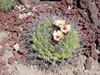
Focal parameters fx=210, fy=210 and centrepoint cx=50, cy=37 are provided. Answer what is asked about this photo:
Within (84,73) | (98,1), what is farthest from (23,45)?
(98,1)

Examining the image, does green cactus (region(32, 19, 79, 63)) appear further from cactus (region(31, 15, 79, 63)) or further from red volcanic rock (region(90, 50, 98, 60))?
red volcanic rock (region(90, 50, 98, 60))

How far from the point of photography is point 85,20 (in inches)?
179

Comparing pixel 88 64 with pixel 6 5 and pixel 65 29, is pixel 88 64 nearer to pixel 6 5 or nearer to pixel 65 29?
pixel 65 29

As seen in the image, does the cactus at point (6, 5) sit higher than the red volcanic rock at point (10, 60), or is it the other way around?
the cactus at point (6, 5)

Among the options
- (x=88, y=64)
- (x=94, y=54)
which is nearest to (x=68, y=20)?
(x=94, y=54)

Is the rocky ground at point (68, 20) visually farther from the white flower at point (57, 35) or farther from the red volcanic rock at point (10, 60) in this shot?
the white flower at point (57, 35)

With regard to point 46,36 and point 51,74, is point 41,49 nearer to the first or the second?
point 46,36

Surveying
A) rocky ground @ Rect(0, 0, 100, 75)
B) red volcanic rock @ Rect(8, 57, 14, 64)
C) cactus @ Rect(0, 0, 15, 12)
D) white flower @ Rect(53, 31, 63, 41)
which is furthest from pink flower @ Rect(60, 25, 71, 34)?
cactus @ Rect(0, 0, 15, 12)

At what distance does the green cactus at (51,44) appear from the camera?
349 centimetres

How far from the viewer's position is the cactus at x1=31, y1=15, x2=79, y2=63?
3494 mm

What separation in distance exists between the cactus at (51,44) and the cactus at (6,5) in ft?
4.10

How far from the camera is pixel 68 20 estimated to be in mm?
4355

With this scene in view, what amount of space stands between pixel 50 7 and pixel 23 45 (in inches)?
48.2

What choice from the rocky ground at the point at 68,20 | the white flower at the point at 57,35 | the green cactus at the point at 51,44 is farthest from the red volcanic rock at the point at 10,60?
the white flower at the point at 57,35
